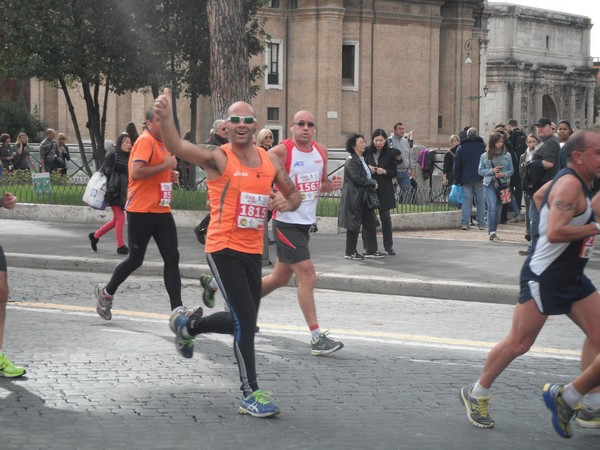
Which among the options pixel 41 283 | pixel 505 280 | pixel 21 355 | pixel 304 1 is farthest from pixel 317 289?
pixel 304 1

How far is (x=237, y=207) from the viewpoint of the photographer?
22.6 feet

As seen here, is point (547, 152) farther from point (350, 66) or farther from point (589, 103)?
point (589, 103)

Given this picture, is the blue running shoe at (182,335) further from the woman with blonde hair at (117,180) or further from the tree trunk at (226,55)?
the tree trunk at (226,55)

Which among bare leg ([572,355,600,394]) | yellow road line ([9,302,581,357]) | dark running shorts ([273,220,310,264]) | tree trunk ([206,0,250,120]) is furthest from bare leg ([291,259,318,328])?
tree trunk ([206,0,250,120])

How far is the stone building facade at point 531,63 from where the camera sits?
98250mm

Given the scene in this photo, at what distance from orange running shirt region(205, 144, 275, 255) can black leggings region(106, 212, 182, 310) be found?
2.72 meters

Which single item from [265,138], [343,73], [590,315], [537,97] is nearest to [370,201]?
[265,138]

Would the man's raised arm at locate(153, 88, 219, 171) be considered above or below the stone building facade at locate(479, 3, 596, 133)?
below

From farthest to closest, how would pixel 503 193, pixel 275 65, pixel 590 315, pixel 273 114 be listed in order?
pixel 275 65 → pixel 273 114 → pixel 503 193 → pixel 590 315

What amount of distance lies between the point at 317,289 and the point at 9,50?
50.8 feet

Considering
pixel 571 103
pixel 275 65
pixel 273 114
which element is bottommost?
pixel 273 114

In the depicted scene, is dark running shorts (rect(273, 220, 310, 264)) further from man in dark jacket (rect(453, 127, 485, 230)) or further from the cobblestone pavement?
man in dark jacket (rect(453, 127, 485, 230))

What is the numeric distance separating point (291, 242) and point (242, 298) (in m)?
2.06

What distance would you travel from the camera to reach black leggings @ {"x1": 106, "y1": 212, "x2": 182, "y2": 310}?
962 cm
